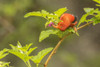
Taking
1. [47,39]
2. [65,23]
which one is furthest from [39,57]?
[47,39]

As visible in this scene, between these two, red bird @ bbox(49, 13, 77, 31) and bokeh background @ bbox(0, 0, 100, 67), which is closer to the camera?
red bird @ bbox(49, 13, 77, 31)

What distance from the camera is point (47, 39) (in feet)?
12.2

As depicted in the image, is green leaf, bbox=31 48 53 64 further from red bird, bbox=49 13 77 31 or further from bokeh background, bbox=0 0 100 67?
bokeh background, bbox=0 0 100 67

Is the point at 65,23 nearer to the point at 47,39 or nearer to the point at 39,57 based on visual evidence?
the point at 39,57

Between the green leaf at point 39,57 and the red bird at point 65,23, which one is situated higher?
the red bird at point 65,23

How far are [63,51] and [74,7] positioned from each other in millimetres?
892

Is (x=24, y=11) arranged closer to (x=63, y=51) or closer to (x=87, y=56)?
(x=63, y=51)

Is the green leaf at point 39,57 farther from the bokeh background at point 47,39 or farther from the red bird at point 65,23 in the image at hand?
the bokeh background at point 47,39

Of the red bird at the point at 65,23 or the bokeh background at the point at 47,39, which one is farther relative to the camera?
the bokeh background at the point at 47,39

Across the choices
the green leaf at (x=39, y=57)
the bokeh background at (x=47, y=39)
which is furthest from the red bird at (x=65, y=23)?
the bokeh background at (x=47, y=39)

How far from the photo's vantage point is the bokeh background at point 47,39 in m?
3.59

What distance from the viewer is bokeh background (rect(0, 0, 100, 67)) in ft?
11.8

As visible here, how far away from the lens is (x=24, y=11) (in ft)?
12.2

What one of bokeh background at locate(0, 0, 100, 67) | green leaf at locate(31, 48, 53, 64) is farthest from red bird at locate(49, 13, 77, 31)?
bokeh background at locate(0, 0, 100, 67)
